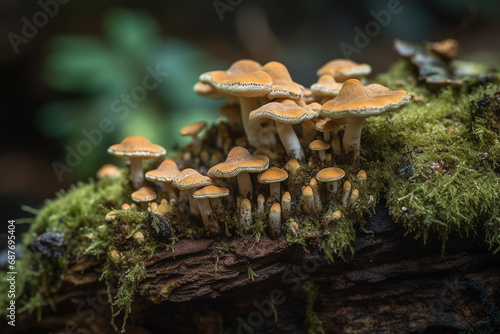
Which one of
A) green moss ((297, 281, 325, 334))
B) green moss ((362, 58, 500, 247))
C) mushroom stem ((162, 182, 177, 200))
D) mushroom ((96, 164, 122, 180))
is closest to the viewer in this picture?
green moss ((362, 58, 500, 247))

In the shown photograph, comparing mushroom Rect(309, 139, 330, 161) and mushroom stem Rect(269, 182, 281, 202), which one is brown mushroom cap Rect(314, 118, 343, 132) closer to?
mushroom Rect(309, 139, 330, 161)

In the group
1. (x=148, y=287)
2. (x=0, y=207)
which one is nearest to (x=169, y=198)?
(x=148, y=287)

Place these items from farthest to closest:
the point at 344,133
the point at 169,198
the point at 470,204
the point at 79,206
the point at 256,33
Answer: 1. the point at 256,33
2. the point at 79,206
3. the point at 169,198
4. the point at 344,133
5. the point at 470,204

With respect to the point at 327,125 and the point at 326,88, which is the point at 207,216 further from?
the point at 326,88

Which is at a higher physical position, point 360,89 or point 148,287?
point 360,89

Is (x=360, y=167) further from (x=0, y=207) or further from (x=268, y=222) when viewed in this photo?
(x=0, y=207)

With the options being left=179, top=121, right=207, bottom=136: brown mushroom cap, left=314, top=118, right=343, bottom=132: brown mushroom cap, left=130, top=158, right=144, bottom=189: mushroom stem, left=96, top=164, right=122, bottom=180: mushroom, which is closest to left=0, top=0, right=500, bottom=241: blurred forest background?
left=96, top=164, right=122, bottom=180: mushroom
